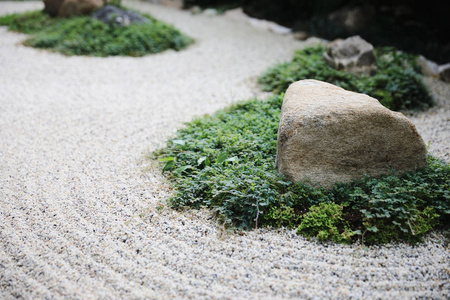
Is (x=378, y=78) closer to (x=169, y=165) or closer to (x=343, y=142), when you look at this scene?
(x=343, y=142)

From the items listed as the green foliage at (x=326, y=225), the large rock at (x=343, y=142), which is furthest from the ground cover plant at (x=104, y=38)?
the green foliage at (x=326, y=225)

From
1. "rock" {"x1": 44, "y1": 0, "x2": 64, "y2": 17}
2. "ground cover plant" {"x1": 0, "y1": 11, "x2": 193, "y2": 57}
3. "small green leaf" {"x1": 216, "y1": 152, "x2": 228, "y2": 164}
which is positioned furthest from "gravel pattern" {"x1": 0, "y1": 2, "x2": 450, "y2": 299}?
"rock" {"x1": 44, "y1": 0, "x2": 64, "y2": 17}

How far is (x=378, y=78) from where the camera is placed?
5574mm

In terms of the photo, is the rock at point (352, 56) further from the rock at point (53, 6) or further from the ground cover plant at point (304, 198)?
the rock at point (53, 6)

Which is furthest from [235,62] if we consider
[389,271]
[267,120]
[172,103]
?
Answer: [389,271]

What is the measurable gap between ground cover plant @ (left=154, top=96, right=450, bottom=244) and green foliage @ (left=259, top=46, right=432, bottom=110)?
1.91m

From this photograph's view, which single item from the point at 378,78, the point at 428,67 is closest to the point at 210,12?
the point at 428,67

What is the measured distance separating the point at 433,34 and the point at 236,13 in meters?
5.18

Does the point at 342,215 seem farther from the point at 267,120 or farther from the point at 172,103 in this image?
the point at 172,103

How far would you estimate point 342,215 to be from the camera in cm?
310

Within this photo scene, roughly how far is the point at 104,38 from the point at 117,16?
1.03 metres

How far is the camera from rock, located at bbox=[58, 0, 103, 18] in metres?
9.22

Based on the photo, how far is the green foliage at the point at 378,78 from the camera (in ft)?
17.7

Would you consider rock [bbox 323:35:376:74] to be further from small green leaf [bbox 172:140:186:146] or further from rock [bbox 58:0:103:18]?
rock [bbox 58:0:103:18]
